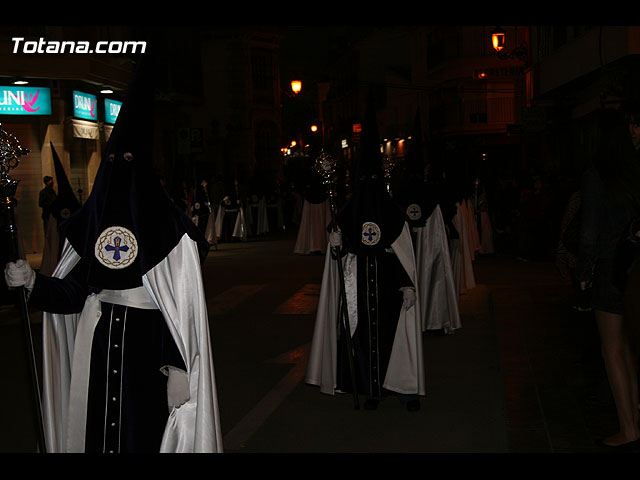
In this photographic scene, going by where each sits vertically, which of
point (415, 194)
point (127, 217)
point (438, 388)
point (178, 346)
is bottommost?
point (438, 388)

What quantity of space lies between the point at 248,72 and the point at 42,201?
103 ft

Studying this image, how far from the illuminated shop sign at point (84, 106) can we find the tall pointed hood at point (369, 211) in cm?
1862

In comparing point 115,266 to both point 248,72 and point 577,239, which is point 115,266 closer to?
point 577,239

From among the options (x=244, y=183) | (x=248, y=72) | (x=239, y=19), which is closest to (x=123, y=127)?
(x=239, y=19)

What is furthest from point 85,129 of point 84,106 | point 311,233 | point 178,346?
point 178,346

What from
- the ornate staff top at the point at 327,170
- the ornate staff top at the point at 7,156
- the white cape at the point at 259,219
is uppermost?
the ornate staff top at the point at 7,156

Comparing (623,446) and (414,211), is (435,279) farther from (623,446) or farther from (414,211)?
(623,446)

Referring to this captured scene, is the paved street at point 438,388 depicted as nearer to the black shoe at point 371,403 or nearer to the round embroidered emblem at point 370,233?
the black shoe at point 371,403

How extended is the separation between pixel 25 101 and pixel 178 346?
2040 centimetres

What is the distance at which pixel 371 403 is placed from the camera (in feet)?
24.8

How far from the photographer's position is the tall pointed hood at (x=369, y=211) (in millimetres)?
7406

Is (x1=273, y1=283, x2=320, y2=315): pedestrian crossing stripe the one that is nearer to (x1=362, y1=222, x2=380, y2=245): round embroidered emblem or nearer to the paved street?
the paved street

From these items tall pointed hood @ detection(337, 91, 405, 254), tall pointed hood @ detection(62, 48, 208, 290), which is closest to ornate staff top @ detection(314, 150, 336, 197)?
tall pointed hood @ detection(337, 91, 405, 254)

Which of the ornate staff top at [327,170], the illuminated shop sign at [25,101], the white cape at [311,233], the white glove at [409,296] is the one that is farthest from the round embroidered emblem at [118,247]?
the illuminated shop sign at [25,101]
